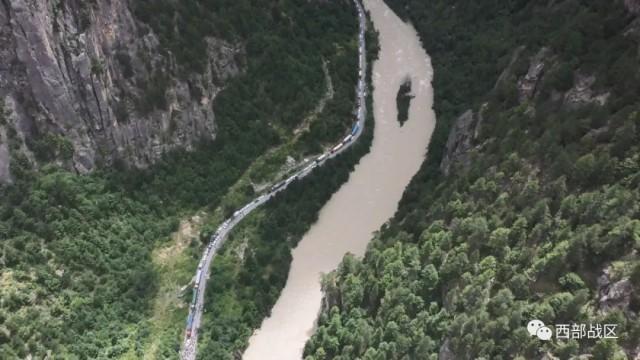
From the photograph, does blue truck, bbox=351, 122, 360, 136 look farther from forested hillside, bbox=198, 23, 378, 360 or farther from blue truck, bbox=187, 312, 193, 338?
blue truck, bbox=187, 312, 193, 338

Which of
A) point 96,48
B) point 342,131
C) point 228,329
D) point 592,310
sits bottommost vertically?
point 592,310

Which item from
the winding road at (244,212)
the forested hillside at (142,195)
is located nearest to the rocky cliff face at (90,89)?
the forested hillside at (142,195)

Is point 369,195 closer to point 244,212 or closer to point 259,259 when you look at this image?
point 244,212

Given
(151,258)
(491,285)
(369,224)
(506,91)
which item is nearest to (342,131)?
(369,224)

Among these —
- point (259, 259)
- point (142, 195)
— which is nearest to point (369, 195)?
point (259, 259)

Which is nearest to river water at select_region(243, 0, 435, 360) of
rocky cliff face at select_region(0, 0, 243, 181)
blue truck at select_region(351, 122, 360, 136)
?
blue truck at select_region(351, 122, 360, 136)

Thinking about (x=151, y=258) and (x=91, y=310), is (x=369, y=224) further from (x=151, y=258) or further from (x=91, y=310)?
(x=91, y=310)
